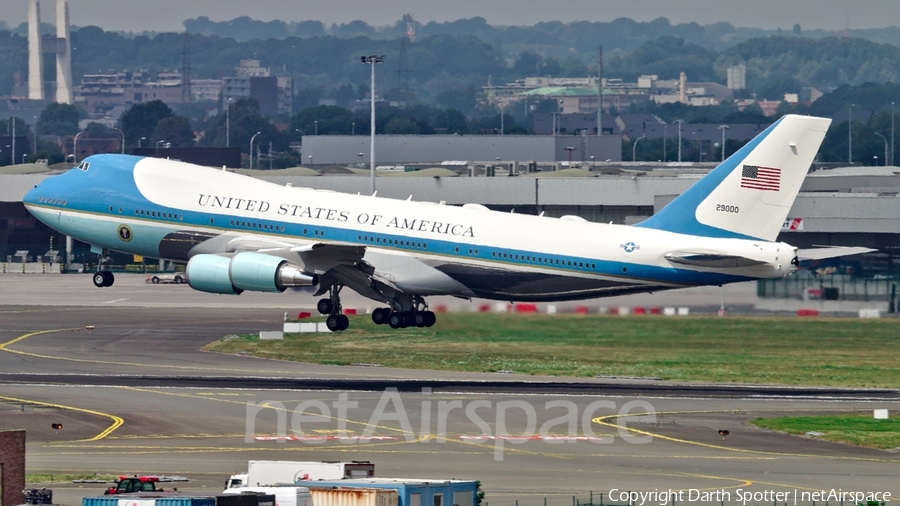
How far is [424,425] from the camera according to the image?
58719 millimetres

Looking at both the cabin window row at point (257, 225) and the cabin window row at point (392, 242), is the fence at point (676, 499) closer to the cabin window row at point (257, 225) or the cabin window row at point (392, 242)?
the cabin window row at point (392, 242)

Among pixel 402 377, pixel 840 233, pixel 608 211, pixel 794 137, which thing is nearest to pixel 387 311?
pixel 402 377

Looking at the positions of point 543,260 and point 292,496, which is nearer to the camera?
point 292,496

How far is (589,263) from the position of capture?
66438 mm

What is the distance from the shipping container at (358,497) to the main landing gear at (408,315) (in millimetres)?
34409

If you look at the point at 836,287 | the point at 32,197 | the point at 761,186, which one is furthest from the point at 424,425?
the point at 836,287

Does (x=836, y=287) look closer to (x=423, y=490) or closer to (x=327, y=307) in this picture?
(x=327, y=307)

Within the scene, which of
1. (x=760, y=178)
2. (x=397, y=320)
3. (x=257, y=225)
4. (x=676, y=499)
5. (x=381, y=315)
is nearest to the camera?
(x=676, y=499)

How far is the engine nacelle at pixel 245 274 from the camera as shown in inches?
2640

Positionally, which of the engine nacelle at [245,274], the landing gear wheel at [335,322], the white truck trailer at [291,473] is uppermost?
the engine nacelle at [245,274]

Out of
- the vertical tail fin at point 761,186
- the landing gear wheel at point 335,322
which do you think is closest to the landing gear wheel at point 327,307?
the landing gear wheel at point 335,322

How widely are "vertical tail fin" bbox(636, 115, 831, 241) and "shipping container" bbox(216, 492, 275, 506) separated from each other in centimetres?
3339

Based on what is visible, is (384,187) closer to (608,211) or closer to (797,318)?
(608,211)

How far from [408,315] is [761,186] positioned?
696 inches
